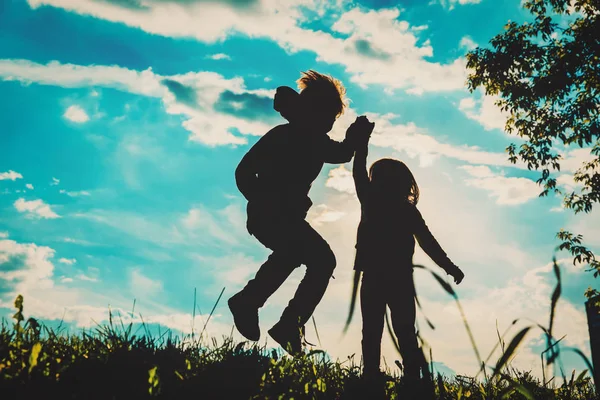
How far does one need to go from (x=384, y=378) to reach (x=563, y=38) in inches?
519

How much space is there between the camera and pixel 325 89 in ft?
13.5

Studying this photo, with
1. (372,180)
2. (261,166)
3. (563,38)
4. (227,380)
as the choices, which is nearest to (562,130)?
(563,38)

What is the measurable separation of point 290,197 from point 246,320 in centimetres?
114

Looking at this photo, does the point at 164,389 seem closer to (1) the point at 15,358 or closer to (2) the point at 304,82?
(1) the point at 15,358

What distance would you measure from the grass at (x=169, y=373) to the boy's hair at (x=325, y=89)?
2317mm

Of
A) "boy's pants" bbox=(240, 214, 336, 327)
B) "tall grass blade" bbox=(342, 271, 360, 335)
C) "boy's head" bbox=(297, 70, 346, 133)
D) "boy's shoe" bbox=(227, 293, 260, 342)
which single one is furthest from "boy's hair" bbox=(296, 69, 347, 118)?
"tall grass blade" bbox=(342, 271, 360, 335)

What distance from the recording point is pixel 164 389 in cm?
198

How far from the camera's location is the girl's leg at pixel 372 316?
3.67 metres

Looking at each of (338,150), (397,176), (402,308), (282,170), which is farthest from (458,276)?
(282,170)

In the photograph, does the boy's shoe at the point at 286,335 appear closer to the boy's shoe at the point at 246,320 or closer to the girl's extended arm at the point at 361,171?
the boy's shoe at the point at 246,320

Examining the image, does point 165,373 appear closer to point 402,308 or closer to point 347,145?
point 402,308

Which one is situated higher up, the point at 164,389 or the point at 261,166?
the point at 261,166

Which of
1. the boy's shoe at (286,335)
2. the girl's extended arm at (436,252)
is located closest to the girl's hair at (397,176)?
the girl's extended arm at (436,252)

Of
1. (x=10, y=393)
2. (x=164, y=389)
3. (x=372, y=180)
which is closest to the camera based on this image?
(x=10, y=393)
